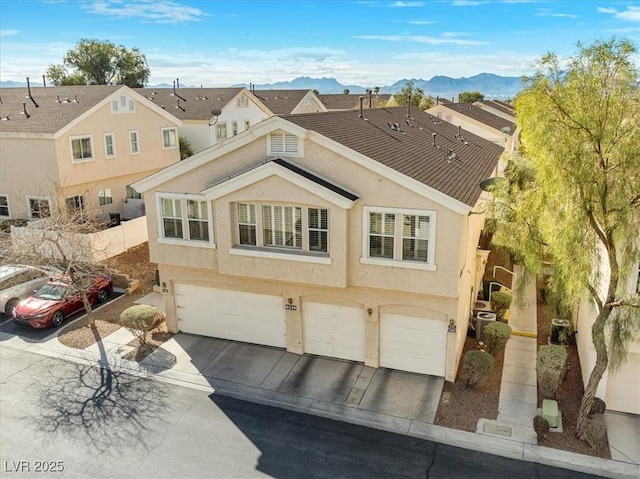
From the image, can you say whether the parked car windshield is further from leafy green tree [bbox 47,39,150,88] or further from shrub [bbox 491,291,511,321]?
leafy green tree [bbox 47,39,150,88]

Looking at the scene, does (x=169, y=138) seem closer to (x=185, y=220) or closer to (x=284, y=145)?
(x=185, y=220)

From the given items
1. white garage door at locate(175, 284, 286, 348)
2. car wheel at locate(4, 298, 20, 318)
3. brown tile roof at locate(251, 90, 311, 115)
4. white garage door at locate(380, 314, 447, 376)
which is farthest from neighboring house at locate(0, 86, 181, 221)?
brown tile roof at locate(251, 90, 311, 115)

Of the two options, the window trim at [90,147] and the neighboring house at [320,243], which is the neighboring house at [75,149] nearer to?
the window trim at [90,147]

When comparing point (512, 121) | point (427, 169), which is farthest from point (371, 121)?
point (512, 121)

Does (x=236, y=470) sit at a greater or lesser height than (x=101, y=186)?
lesser

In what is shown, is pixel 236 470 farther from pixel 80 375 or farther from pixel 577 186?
pixel 577 186

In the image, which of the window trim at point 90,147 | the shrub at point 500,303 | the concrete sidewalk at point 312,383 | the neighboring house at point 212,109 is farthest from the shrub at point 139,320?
the neighboring house at point 212,109

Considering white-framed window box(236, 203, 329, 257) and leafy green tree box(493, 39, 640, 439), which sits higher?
leafy green tree box(493, 39, 640, 439)
